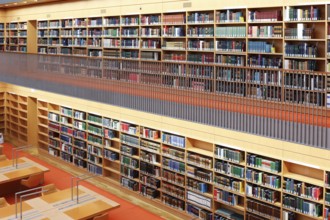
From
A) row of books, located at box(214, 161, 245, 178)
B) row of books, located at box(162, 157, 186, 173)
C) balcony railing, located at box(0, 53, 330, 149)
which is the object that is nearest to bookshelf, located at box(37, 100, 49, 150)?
balcony railing, located at box(0, 53, 330, 149)

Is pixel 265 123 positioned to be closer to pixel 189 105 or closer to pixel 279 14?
pixel 189 105

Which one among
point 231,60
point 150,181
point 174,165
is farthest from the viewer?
point 150,181

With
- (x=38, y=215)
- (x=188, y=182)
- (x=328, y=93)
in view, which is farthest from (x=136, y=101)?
(x=328, y=93)

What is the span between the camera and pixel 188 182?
871 cm

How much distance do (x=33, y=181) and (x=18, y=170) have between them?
0.56 meters

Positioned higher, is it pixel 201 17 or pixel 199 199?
pixel 201 17

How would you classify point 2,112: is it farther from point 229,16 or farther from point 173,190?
point 229,16

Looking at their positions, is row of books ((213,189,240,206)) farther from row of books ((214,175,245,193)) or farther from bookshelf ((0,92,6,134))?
bookshelf ((0,92,6,134))

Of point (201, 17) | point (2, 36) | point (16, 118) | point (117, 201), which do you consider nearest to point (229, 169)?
point (201, 17)

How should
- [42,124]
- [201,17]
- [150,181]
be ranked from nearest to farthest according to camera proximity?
[201,17], [150,181], [42,124]

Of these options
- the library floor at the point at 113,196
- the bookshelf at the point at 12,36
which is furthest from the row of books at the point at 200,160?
the bookshelf at the point at 12,36

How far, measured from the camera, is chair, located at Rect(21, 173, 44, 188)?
969 cm

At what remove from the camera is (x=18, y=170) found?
33.1ft

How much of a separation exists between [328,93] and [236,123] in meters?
1.30
